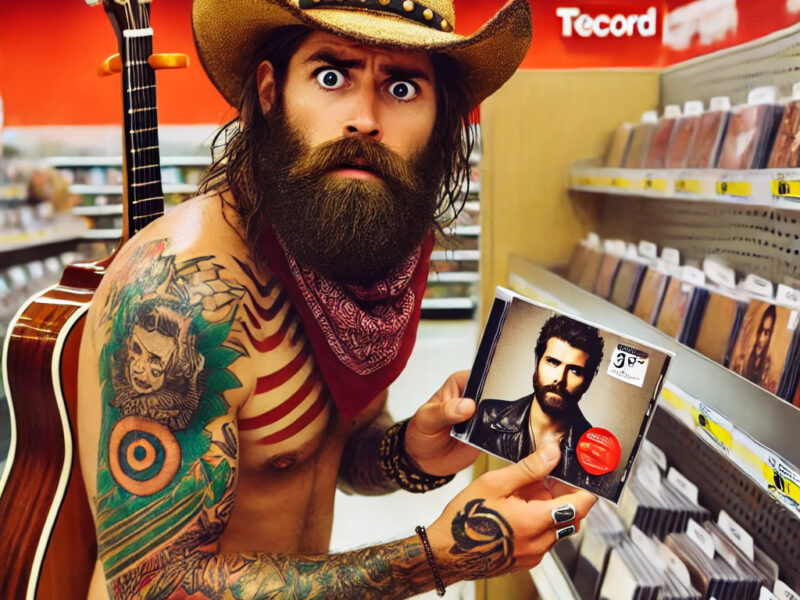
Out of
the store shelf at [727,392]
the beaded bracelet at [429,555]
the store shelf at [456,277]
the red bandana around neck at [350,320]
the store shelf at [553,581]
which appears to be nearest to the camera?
the store shelf at [727,392]

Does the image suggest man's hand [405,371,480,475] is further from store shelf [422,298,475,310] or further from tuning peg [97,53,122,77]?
store shelf [422,298,475,310]

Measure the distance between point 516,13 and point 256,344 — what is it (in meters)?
0.69

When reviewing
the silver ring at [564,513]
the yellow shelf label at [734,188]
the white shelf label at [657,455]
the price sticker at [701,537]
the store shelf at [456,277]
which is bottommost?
the store shelf at [456,277]

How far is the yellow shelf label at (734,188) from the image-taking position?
1641 mm

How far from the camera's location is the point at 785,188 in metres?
1.49

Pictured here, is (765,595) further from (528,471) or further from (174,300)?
(174,300)

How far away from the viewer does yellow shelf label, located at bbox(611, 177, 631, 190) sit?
7.93 feet

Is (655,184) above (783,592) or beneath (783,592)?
above

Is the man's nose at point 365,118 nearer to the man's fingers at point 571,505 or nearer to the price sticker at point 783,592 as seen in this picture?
the man's fingers at point 571,505

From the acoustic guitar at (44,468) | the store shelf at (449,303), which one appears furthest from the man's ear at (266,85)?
the store shelf at (449,303)

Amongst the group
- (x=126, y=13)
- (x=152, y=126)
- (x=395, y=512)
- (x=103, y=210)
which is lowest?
(x=395, y=512)

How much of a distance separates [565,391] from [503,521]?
23cm

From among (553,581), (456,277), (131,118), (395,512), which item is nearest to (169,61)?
(131,118)

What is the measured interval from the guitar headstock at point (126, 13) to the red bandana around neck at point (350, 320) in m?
0.52
